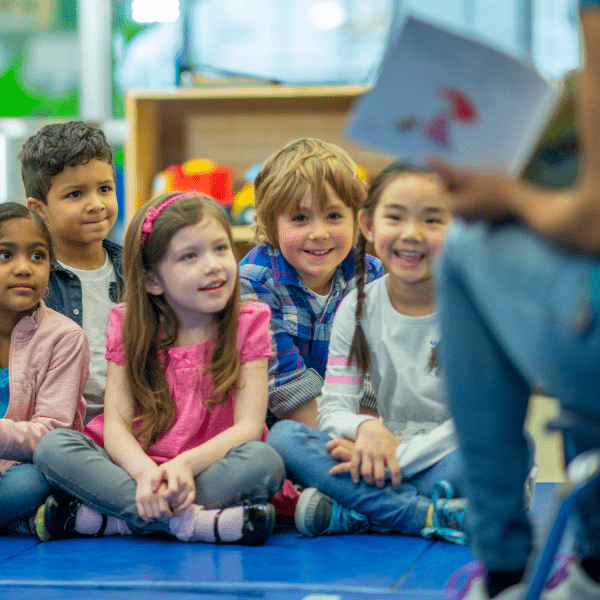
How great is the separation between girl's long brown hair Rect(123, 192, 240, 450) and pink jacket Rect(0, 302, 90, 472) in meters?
0.12

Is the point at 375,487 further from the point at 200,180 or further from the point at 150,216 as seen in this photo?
the point at 200,180

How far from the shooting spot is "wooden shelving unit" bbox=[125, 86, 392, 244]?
280 cm

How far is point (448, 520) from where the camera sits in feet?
3.77

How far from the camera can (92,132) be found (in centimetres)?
171

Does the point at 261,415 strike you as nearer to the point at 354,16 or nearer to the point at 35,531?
the point at 35,531

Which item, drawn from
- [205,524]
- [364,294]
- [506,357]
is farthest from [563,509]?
[364,294]

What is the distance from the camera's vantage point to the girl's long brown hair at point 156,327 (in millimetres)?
1312

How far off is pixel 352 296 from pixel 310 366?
0.29 metres

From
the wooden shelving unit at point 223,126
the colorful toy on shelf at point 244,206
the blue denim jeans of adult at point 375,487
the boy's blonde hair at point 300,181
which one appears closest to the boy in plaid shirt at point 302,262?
the boy's blonde hair at point 300,181

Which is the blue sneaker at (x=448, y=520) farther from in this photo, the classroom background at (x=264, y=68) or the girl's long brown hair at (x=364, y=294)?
the classroom background at (x=264, y=68)

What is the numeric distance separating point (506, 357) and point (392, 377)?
65cm

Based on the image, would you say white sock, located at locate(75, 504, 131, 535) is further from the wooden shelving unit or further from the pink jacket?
the wooden shelving unit

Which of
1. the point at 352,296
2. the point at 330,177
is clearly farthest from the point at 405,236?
the point at 330,177

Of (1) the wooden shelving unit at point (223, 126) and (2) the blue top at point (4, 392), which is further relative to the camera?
(1) the wooden shelving unit at point (223, 126)
